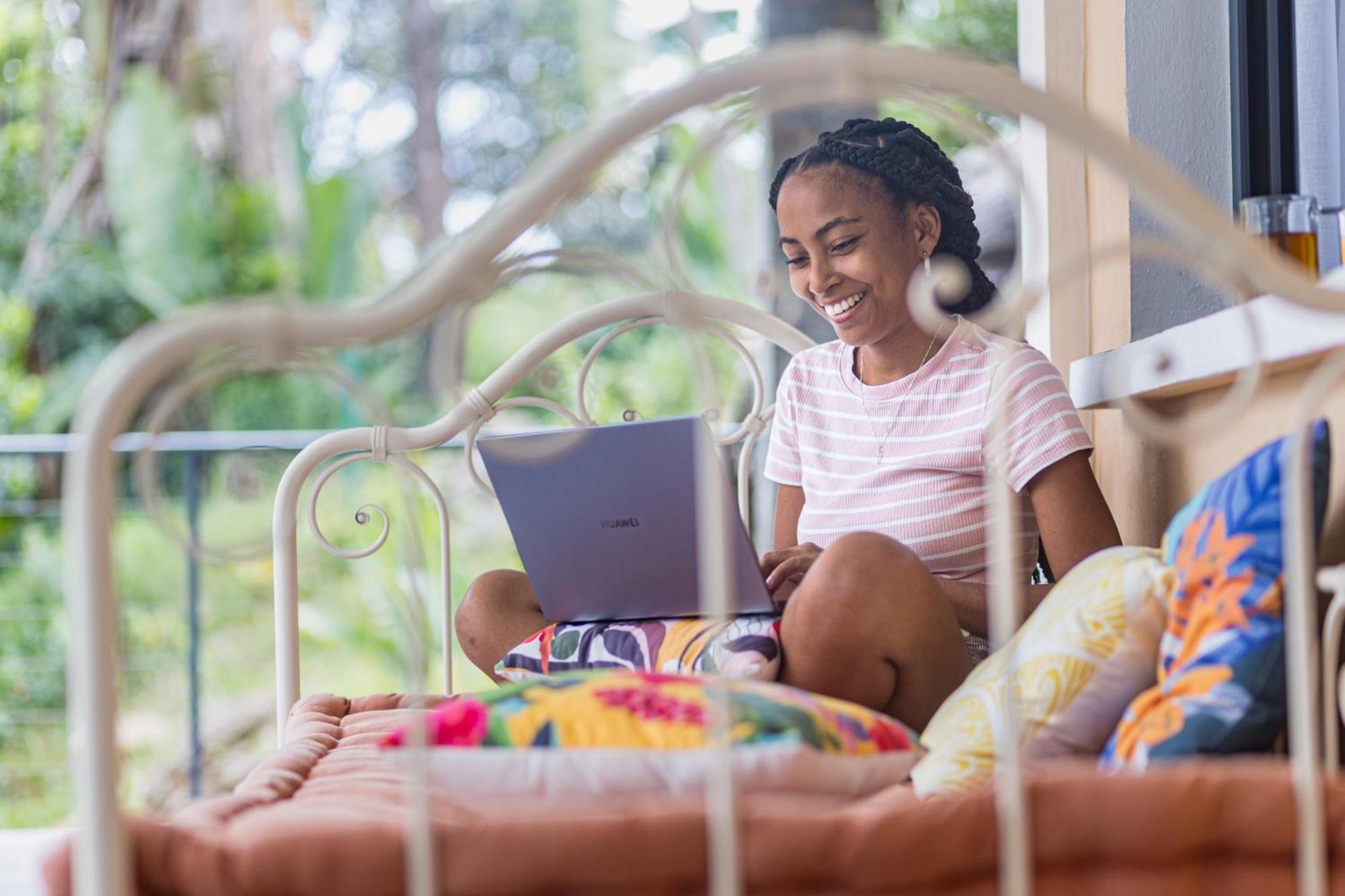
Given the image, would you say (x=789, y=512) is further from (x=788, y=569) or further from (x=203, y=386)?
(x=203, y=386)

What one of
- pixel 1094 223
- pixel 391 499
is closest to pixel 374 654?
pixel 391 499

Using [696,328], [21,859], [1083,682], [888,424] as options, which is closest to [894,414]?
[888,424]

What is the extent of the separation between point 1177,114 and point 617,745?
4.42ft

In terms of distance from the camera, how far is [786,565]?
146cm

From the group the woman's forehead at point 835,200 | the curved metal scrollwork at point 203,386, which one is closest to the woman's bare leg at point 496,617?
the woman's forehead at point 835,200

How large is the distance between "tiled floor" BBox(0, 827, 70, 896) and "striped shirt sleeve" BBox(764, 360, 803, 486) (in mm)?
1221

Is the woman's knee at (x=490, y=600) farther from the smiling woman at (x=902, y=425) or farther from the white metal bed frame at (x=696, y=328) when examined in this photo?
the white metal bed frame at (x=696, y=328)

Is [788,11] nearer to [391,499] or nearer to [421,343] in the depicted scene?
[391,499]

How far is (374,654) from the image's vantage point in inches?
206

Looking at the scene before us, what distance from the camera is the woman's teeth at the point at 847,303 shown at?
169 centimetres

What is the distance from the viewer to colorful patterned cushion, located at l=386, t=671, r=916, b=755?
90 centimetres

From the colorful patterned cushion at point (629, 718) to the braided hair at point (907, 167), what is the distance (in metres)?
0.93

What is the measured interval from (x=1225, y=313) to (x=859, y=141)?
611 mm

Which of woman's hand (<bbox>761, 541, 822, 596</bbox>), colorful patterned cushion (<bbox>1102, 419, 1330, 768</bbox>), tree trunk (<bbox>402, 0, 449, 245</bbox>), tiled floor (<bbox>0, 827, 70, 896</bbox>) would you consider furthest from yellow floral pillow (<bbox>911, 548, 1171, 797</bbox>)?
tree trunk (<bbox>402, 0, 449, 245</bbox>)
